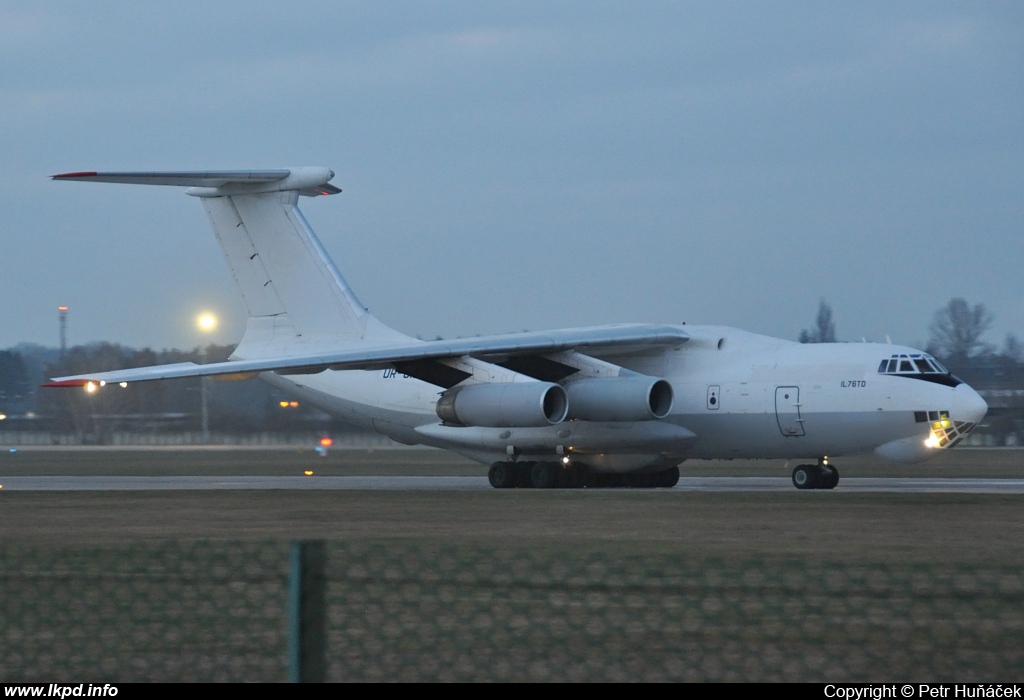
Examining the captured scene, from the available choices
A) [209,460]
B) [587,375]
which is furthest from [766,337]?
[209,460]

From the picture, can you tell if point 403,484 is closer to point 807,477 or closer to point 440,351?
point 440,351

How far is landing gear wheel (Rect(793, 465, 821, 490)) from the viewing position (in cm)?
2048

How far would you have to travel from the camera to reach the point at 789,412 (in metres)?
20.5

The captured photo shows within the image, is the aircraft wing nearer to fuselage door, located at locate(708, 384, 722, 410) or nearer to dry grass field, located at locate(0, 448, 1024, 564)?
fuselage door, located at locate(708, 384, 722, 410)

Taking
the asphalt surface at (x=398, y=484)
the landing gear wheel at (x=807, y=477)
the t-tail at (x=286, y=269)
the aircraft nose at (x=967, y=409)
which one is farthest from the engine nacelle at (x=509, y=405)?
the aircraft nose at (x=967, y=409)

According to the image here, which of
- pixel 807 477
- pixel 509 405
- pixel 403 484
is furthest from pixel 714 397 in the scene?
pixel 403 484

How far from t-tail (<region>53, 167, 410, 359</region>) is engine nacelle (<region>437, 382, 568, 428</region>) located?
3.21 metres

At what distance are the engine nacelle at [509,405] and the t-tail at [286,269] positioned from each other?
3214 mm

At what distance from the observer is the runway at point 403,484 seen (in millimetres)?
20375

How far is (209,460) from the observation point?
110 ft

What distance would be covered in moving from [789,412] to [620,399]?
268cm

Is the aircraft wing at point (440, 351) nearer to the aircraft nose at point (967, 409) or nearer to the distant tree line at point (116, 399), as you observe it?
the aircraft nose at point (967, 409)

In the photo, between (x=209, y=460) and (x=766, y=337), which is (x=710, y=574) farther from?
(x=209, y=460)

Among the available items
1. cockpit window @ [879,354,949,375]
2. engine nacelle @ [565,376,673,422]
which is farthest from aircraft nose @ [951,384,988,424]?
engine nacelle @ [565,376,673,422]
